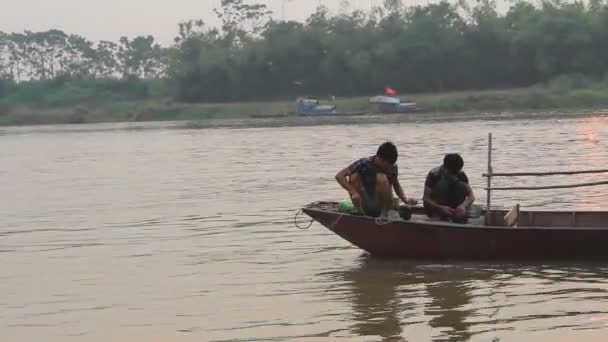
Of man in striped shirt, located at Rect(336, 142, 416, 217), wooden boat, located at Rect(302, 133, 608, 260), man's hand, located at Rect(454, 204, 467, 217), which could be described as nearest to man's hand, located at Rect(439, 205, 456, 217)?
man's hand, located at Rect(454, 204, 467, 217)

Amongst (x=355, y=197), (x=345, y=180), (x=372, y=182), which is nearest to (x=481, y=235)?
(x=372, y=182)

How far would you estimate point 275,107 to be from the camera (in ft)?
251

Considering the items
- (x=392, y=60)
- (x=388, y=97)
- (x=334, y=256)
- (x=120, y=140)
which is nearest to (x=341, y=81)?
(x=392, y=60)

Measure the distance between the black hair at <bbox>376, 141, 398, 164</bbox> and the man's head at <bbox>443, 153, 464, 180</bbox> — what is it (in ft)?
1.72

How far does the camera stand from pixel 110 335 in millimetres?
8602

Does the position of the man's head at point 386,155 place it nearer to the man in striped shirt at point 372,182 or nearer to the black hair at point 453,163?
the man in striped shirt at point 372,182

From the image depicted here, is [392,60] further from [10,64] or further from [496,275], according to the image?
[496,275]

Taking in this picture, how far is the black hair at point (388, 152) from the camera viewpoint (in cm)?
1042

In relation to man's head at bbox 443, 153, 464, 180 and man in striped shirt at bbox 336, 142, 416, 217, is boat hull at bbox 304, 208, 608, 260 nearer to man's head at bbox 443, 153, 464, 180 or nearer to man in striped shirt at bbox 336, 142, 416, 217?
man in striped shirt at bbox 336, 142, 416, 217

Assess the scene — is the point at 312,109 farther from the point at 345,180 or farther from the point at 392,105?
the point at 345,180

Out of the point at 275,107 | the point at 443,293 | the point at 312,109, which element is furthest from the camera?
the point at 275,107

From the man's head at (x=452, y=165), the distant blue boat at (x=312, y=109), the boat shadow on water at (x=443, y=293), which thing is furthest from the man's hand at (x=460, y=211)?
the distant blue boat at (x=312, y=109)

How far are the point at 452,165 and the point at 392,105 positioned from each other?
55.9 meters

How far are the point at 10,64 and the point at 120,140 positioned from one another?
78310 mm
